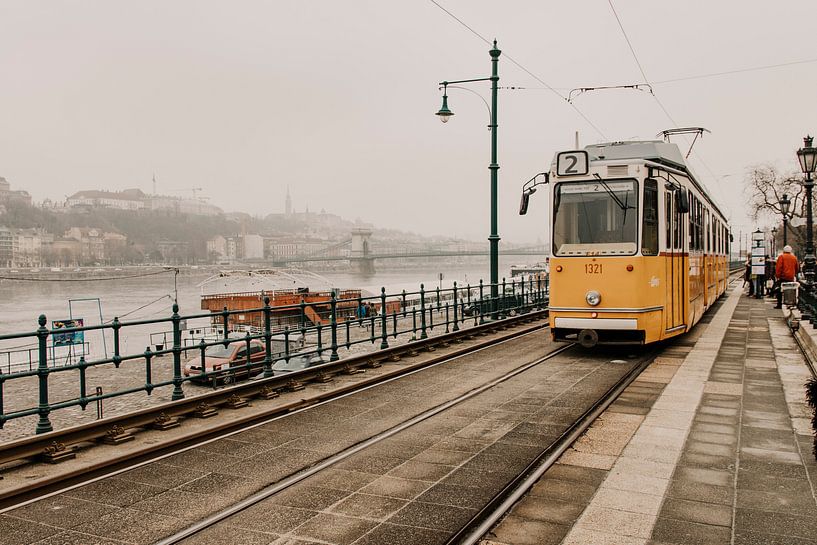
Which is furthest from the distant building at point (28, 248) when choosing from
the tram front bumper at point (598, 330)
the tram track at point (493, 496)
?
the tram track at point (493, 496)

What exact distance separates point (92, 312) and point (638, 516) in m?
61.7

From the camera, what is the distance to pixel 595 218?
11852 mm

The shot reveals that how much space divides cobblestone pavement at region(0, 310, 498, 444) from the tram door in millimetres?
5309

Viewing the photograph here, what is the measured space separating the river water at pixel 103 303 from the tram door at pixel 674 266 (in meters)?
25.5

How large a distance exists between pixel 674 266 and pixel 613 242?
1780 mm

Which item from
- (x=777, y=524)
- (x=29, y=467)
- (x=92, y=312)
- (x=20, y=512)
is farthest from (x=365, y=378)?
(x=92, y=312)

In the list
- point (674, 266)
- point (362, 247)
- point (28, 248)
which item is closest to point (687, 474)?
point (674, 266)

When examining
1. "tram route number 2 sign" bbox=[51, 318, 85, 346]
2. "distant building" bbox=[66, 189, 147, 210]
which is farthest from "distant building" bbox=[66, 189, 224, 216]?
"tram route number 2 sign" bbox=[51, 318, 85, 346]

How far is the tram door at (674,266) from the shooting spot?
12.2 meters

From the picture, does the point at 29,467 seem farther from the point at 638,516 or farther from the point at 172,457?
the point at 638,516

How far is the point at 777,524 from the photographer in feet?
14.9

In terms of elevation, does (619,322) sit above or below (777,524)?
above

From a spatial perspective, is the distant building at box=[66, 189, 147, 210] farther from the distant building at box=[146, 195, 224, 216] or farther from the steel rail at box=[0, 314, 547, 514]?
the steel rail at box=[0, 314, 547, 514]

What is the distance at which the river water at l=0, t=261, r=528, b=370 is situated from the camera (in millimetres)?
45594
